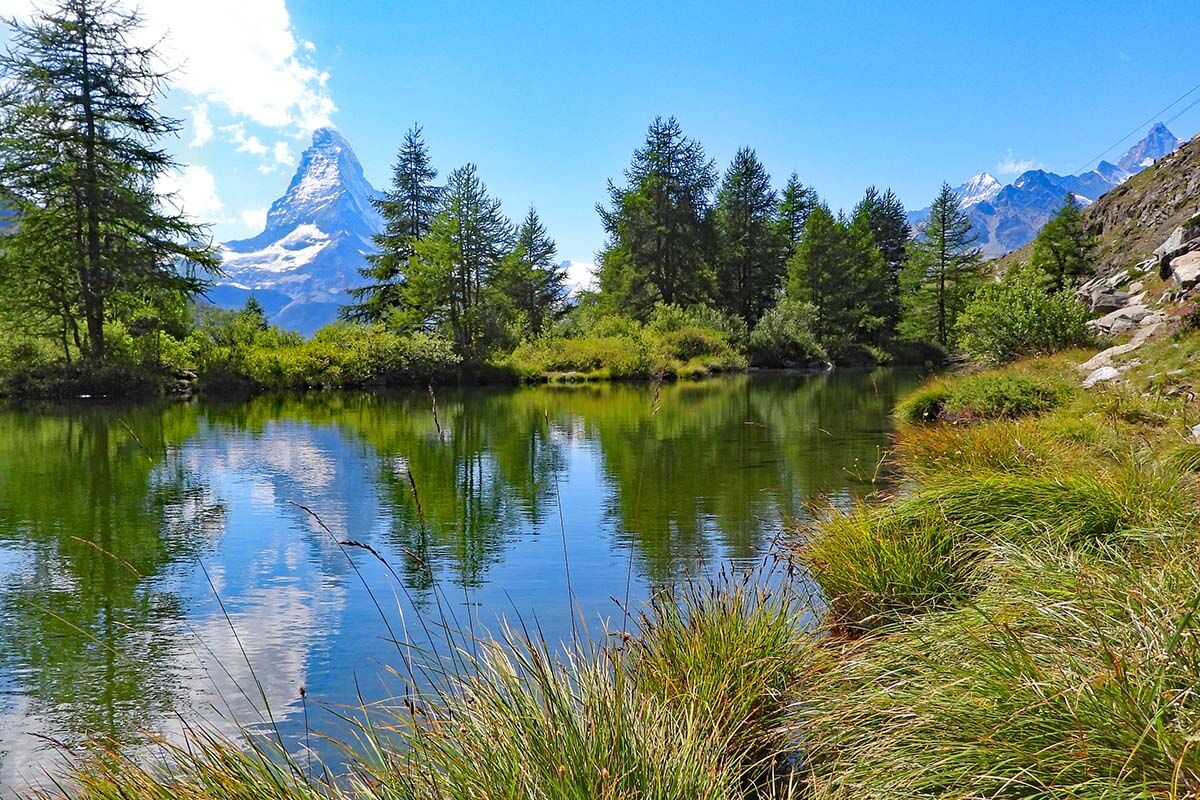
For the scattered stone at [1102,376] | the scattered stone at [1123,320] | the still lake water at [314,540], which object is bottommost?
the still lake water at [314,540]

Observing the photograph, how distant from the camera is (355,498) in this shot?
11.7 meters

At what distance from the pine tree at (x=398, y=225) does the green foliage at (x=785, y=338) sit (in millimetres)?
22882

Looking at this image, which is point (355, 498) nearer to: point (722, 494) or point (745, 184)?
point (722, 494)

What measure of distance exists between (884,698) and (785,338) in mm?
48941

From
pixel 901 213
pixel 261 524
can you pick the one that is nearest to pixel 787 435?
pixel 261 524

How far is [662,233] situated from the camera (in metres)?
54.0

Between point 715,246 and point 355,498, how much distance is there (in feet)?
160

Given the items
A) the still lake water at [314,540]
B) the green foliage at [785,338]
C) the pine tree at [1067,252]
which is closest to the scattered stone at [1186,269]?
the still lake water at [314,540]

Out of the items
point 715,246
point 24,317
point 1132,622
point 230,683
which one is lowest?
point 230,683

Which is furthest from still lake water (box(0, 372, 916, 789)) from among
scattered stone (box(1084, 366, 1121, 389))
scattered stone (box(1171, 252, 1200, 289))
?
scattered stone (box(1171, 252, 1200, 289))

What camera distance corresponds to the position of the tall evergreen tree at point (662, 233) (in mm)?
53344

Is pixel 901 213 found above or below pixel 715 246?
above

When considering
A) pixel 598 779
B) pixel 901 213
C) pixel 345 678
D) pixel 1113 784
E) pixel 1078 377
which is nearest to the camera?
pixel 1113 784

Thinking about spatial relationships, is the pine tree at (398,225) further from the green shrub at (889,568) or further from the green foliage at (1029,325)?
the green shrub at (889,568)
